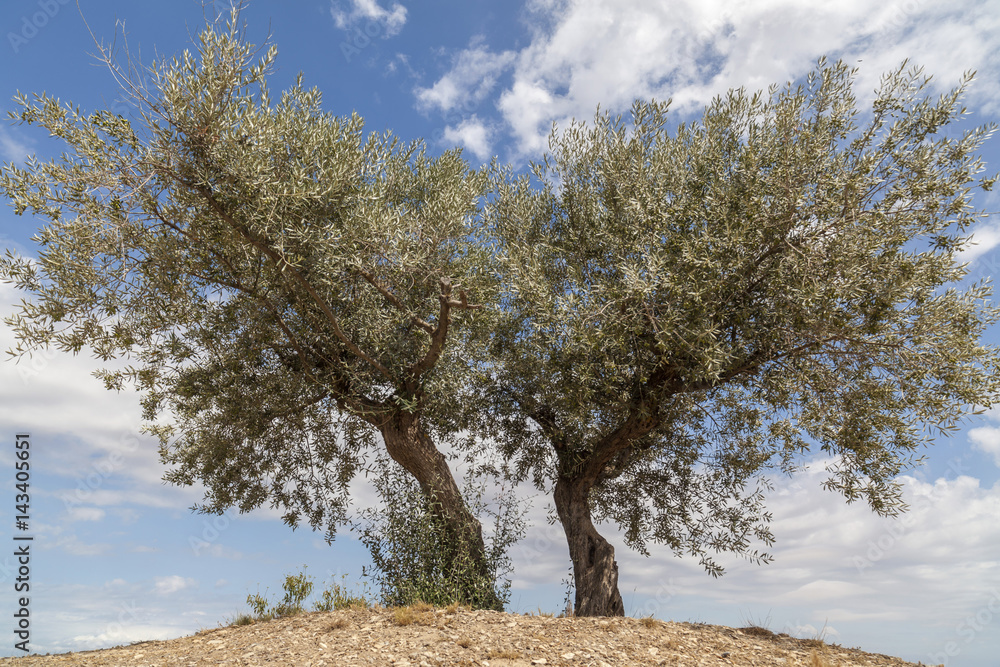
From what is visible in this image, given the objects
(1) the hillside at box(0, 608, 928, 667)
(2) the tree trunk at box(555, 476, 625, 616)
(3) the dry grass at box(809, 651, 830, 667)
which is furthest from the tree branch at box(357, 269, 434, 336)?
(3) the dry grass at box(809, 651, 830, 667)

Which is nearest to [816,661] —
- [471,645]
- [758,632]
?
[758,632]

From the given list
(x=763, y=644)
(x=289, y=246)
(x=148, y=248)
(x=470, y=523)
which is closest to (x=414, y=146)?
(x=289, y=246)

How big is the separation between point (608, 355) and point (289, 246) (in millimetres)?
6140

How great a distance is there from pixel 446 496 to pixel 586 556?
3565 mm

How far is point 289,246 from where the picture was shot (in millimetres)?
10750

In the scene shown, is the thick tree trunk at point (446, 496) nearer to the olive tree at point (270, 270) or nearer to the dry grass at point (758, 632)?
the olive tree at point (270, 270)

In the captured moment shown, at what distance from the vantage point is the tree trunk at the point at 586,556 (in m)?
13.8

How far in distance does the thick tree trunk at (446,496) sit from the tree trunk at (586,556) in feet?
6.57

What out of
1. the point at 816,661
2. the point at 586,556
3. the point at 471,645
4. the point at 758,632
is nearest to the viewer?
the point at 471,645

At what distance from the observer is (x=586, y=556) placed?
14266mm

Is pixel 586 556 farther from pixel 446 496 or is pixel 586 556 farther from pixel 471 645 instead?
pixel 471 645

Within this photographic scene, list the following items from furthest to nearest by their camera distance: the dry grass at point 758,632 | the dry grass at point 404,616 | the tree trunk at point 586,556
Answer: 1. the tree trunk at point 586,556
2. the dry grass at point 758,632
3. the dry grass at point 404,616

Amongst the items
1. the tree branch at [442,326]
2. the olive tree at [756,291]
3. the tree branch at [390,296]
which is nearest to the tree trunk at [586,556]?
the olive tree at [756,291]

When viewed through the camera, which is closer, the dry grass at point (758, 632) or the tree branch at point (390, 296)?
the tree branch at point (390, 296)
